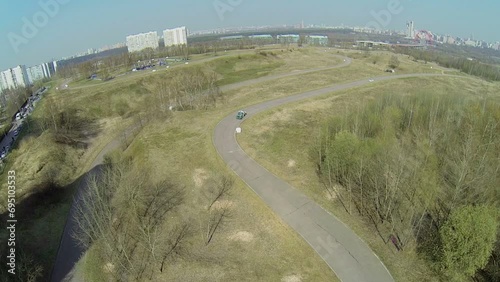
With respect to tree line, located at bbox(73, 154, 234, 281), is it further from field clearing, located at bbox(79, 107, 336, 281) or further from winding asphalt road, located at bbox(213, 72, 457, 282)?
winding asphalt road, located at bbox(213, 72, 457, 282)

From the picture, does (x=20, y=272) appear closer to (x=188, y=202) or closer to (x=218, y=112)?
(x=188, y=202)

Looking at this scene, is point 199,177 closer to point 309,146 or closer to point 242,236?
point 242,236

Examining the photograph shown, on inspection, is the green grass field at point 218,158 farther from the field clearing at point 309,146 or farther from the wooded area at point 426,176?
the wooded area at point 426,176

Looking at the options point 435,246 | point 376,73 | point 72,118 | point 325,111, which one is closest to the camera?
point 435,246

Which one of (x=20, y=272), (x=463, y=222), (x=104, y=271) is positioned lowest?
(x=104, y=271)

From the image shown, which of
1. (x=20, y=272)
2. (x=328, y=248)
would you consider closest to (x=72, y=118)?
(x=20, y=272)

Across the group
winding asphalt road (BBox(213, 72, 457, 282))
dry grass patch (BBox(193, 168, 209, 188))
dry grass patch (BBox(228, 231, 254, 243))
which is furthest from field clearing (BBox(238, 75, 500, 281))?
dry grass patch (BBox(228, 231, 254, 243))

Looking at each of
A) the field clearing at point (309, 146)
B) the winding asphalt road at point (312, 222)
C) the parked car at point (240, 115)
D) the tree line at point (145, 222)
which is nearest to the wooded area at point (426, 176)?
the field clearing at point (309, 146)
